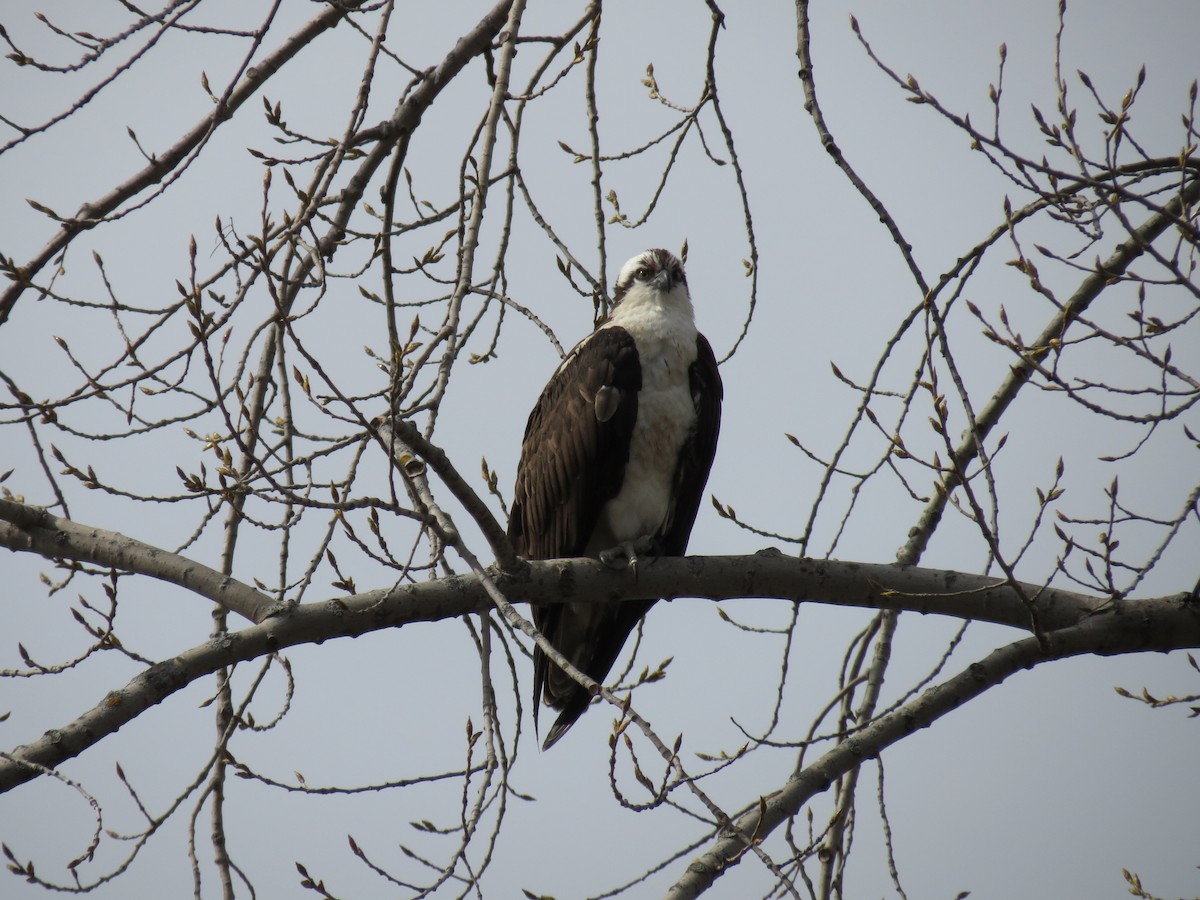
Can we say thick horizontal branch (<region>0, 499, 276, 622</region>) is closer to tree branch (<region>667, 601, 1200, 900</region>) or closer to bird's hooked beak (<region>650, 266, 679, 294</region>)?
tree branch (<region>667, 601, 1200, 900</region>)

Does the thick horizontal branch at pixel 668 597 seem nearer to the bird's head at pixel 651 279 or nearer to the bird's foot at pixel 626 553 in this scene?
the bird's foot at pixel 626 553

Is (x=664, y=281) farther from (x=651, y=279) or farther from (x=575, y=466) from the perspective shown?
(x=575, y=466)

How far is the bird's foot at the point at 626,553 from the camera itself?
13.6 feet

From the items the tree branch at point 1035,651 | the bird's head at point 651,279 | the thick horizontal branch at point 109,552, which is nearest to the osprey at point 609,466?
the bird's head at point 651,279

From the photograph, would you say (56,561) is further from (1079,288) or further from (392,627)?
(1079,288)

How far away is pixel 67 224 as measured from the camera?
3.82 metres

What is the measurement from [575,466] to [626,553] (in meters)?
0.60

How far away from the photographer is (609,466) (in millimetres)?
4824

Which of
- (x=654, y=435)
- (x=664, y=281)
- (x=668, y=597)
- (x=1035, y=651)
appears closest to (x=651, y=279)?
(x=664, y=281)

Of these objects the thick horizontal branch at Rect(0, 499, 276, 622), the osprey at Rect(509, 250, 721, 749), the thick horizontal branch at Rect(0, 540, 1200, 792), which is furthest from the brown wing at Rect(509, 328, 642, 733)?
the thick horizontal branch at Rect(0, 499, 276, 622)

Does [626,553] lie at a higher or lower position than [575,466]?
lower

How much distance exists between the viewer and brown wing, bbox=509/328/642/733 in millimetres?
4805

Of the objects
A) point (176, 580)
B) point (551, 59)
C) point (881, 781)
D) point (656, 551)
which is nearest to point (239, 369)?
point (176, 580)

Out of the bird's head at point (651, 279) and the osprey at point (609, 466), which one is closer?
the osprey at point (609, 466)
